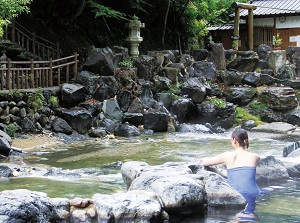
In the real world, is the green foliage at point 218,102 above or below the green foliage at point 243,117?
above

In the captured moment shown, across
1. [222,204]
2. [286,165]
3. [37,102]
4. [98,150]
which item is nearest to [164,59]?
[37,102]

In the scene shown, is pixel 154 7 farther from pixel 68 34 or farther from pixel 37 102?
pixel 37 102

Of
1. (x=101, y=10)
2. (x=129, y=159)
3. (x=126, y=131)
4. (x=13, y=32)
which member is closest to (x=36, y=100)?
(x=126, y=131)

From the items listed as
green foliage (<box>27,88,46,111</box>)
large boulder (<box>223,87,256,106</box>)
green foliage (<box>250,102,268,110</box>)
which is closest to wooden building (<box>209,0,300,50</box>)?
large boulder (<box>223,87,256,106</box>)

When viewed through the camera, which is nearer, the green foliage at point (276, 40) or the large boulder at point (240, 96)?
the large boulder at point (240, 96)

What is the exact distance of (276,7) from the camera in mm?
31547

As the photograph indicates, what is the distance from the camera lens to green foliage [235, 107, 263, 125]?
70.6 ft

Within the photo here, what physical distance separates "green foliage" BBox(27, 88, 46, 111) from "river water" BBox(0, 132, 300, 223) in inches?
97.3

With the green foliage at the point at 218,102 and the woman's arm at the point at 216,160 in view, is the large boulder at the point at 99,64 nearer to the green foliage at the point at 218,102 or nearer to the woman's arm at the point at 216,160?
the green foliage at the point at 218,102

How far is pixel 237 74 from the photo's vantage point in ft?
82.7

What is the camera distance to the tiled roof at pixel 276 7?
30438 millimetres

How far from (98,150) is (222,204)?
24.3ft

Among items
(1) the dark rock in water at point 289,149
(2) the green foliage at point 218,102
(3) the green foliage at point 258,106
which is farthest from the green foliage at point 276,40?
(1) the dark rock in water at point 289,149

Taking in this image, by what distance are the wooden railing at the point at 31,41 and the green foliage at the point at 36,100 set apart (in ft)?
14.4
